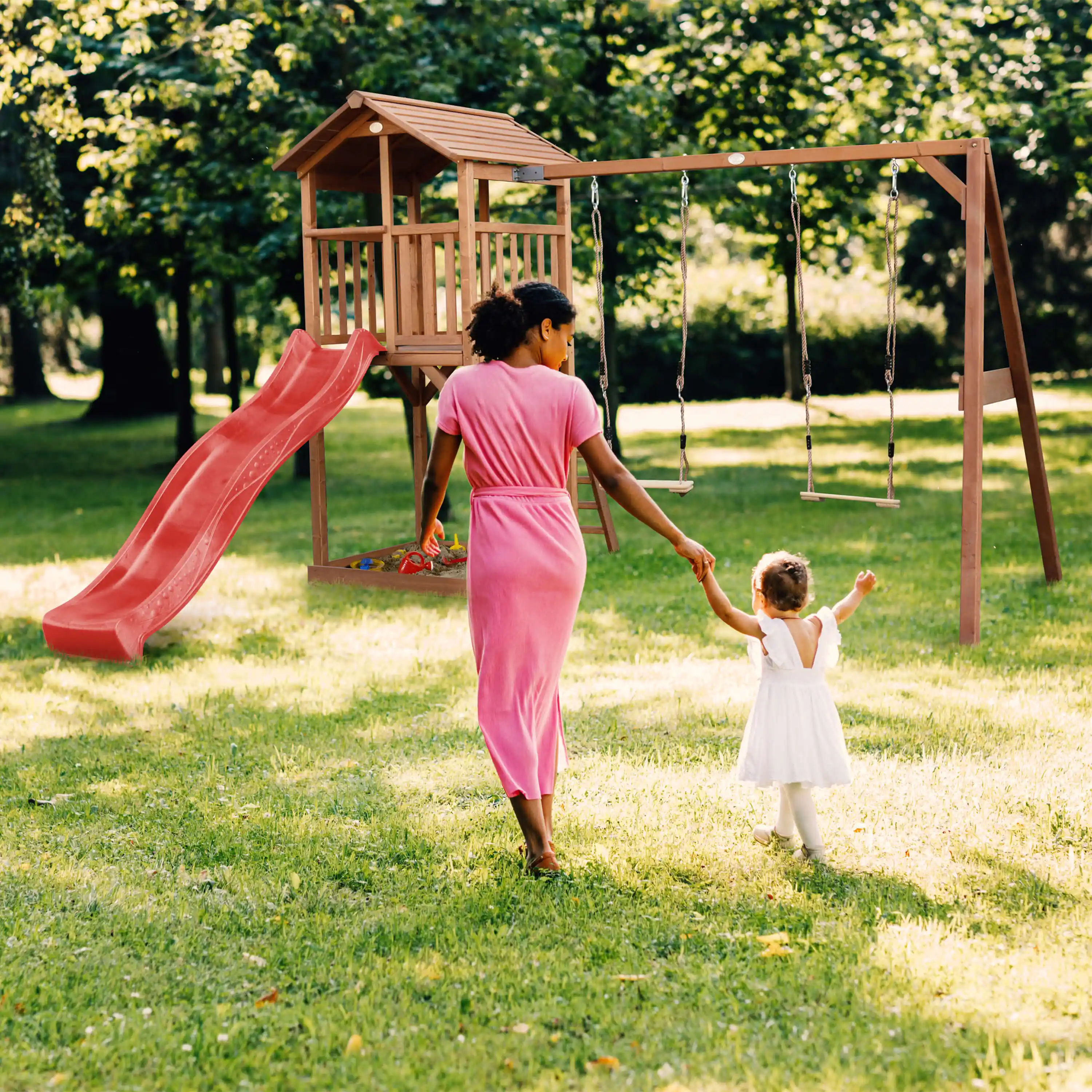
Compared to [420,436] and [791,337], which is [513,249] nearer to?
[420,436]

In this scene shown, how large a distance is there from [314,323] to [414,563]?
182 centimetres

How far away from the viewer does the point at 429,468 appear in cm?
494

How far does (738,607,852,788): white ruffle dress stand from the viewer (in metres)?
4.72

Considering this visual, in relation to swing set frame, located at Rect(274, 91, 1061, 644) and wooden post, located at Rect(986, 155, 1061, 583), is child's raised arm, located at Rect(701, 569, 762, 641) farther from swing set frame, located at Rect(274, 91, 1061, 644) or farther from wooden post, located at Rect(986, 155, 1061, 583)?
wooden post, located at Rect(986, 155, 1061, 583)

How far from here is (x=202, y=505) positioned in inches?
312

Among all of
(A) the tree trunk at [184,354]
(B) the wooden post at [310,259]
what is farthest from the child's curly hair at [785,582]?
(A) the tree trunk at [184,354]

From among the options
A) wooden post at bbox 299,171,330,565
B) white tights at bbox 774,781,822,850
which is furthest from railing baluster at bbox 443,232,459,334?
white tights at bbox 774,781,822,850

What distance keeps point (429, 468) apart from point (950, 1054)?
8.59 feet

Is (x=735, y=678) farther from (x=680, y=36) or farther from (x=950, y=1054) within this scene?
(x=680, y=36)

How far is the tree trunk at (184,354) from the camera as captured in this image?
58.2 ft

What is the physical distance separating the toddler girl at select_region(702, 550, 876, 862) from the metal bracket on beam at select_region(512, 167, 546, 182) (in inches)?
197

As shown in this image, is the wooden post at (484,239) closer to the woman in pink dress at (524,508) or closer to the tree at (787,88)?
the woman in pink dress at (524,508)

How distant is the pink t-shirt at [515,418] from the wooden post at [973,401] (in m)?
4.08

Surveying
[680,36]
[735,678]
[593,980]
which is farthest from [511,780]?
[680,36]
